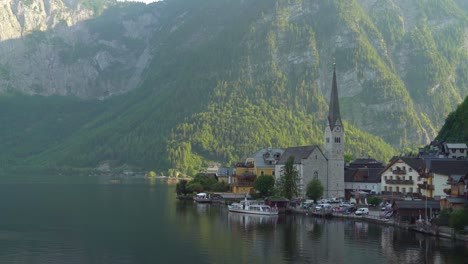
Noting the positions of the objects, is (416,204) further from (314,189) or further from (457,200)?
(314,189)

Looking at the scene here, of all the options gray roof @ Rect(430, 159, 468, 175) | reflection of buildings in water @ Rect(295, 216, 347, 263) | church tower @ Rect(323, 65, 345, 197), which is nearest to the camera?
reflection of buildings in water @ Rect(295, 216, 347, 263)

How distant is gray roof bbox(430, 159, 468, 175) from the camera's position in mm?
104812

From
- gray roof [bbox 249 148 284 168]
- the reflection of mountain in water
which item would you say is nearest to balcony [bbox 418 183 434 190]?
the reflection of mountain in water

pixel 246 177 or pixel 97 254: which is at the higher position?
pixel 246 177

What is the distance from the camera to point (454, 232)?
8606 cm

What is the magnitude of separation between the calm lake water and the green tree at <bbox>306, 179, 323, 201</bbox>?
14616mm

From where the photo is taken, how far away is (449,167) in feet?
352

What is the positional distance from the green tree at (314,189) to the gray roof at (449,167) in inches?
1039

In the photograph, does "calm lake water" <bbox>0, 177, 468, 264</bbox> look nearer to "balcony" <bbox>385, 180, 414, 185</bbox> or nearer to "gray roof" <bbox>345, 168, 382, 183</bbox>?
"balcony" <bbox>385, 180, 414, 185</bbox>

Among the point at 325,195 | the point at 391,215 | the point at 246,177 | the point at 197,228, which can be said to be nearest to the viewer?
the point at 197,228

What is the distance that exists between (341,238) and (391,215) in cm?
2097

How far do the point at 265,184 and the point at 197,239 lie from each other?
56.9 meters

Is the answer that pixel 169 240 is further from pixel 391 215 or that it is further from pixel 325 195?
pixel 325 195

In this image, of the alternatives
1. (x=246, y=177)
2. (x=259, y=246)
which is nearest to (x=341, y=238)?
(x=259, y=246)
